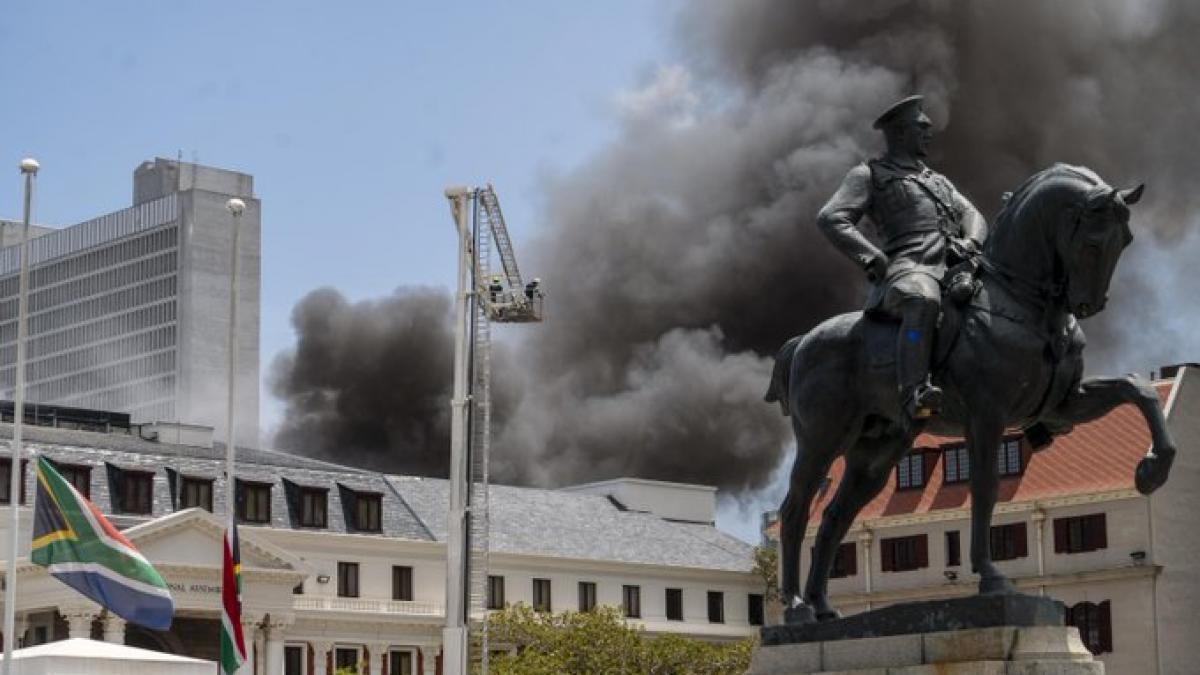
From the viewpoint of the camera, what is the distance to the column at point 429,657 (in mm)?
94875

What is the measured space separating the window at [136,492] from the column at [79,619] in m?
6.66

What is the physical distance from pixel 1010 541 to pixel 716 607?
2299cm

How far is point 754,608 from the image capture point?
347 ft

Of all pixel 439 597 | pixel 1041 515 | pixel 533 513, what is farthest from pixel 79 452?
pixel 1041 515

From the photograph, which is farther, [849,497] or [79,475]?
[79,475]

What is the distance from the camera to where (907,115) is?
20.2 m

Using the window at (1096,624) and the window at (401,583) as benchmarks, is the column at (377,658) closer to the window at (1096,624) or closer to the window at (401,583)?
the window at (401,583)

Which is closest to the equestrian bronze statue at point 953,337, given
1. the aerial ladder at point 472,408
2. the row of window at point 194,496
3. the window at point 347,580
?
the aerial ladder at point 472,408

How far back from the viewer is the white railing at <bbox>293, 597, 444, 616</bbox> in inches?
3601

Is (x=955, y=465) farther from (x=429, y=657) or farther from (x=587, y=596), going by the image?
(x=429, y=657)

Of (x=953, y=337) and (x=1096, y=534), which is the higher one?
(x=1096, y=534)

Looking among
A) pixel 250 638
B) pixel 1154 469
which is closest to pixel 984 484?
pixel 1154 469

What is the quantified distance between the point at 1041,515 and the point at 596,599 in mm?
24320

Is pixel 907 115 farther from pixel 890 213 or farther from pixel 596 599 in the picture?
pixel 596 599
